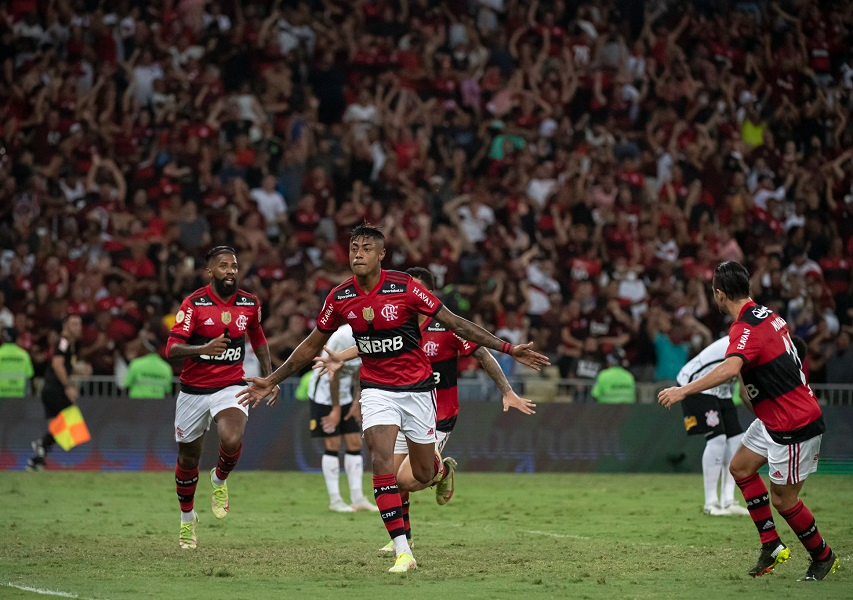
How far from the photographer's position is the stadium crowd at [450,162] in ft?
80.4

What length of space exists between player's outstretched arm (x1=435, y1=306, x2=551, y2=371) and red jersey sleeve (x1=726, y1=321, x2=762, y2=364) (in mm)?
1528

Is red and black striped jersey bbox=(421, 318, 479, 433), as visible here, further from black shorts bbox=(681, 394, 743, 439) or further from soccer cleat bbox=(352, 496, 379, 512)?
black shorts bbox=(681, 394, 743, 439)

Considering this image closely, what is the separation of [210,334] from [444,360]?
2.41 meters

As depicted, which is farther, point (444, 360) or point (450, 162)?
point (450, 162)

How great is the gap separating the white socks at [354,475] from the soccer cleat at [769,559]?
7185mm

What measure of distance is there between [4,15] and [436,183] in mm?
10014

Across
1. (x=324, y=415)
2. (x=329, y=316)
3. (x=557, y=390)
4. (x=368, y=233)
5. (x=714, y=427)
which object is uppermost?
(x=368, y=233)

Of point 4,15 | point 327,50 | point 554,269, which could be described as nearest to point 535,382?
point 554,269

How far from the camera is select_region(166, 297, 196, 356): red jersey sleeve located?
13148mm

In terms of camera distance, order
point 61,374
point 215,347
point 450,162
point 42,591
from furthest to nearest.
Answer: point 450,162 < point 61,374 < point 215,347 < point 42,591

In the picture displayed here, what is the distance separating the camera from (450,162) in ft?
92.2

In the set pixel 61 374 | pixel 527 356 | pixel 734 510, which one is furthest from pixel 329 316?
pixel 61 374

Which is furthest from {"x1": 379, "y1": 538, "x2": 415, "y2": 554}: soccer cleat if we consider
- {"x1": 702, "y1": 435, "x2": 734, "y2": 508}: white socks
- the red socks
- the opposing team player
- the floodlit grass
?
{"x1": 702, "y1": 435, "x2": 734, "y2": 508}: white socks

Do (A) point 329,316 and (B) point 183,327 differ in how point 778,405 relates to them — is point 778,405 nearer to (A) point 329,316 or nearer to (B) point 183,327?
(A) point 329,316
